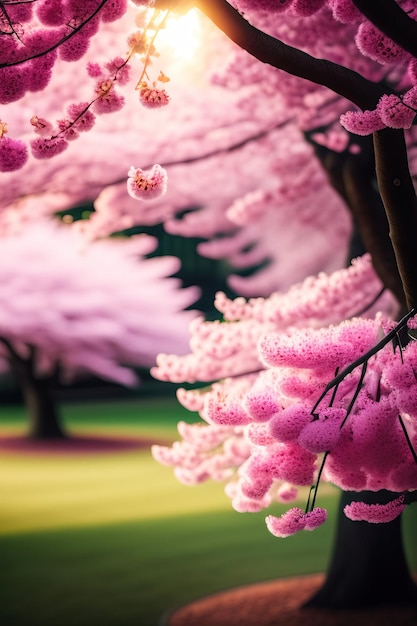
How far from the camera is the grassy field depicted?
5.19m

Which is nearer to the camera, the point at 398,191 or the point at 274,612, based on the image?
the point at 398,191

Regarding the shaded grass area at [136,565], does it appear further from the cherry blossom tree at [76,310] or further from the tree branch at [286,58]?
the tree branch at [286,58]

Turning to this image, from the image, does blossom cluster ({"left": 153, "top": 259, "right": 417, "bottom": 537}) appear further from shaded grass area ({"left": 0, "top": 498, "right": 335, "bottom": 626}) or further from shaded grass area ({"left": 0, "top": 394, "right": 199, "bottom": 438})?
shaded grass area ({"left": 0, "top": 394, "right": 199, "bottom": 438})

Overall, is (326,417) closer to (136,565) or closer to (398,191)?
(398,191)

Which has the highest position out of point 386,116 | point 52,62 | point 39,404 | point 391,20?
point 39,404

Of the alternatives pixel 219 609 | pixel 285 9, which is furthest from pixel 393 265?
pixel 219 609

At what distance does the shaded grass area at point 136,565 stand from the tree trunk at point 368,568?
1001 millimetres

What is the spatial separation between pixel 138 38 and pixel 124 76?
0.68ft

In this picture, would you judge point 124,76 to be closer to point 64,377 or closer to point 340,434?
point 340,434

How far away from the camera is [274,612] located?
482 cm

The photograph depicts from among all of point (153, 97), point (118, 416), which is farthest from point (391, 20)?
point (118, 416)

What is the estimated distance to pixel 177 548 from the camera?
6.23 metres

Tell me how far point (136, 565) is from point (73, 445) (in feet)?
14.4

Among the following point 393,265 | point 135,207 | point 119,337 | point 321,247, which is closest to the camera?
point 393,265
